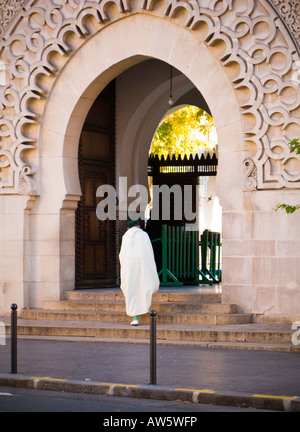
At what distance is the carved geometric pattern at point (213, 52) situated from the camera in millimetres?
15867

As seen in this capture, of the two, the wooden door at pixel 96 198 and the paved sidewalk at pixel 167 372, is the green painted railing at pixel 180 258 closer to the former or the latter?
the wooden door at pixel 96 198

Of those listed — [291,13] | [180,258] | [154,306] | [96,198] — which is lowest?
[154,306]

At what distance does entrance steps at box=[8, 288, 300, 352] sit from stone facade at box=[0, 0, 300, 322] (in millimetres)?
443

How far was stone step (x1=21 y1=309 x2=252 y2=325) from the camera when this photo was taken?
52.1 ft

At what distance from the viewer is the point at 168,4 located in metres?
16.9

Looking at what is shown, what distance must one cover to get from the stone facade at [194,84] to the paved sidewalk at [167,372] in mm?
2609

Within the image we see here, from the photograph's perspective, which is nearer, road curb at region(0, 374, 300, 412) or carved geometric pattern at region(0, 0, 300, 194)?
road curb at region(0, 374, 300, 412)

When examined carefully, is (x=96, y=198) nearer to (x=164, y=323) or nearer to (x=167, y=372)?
(x=164, y=323)

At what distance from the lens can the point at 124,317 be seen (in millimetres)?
16609

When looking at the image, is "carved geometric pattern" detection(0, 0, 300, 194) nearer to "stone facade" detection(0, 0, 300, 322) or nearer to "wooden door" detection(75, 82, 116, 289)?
"stone facade" detection(0, 0, 300, 322)

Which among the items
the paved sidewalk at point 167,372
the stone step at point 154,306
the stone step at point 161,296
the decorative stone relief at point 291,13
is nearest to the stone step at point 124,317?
the stone step at point 154,306

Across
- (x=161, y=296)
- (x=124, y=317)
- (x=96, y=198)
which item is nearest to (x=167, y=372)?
(x=124, y=317)

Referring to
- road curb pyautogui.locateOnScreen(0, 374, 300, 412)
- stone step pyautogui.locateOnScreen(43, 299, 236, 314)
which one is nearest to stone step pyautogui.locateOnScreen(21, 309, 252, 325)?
stone step pyautogui.locateOnScreen(43, 299, 236, 314)

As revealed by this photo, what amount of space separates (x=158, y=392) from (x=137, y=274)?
5738 millimetres
